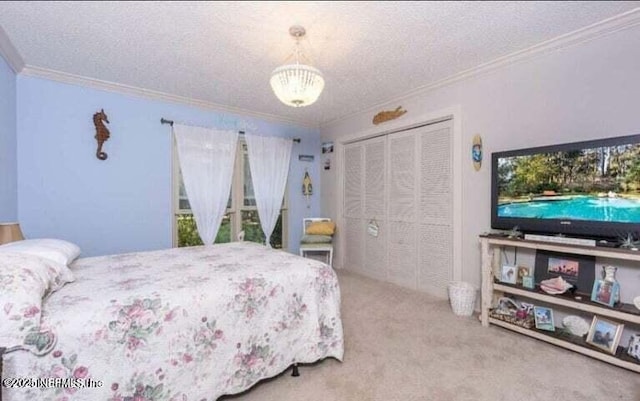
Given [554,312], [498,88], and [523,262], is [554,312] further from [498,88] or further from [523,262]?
[498,88]

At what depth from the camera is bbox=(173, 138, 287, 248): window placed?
3652mm

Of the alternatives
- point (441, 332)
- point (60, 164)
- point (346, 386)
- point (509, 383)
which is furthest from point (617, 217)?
point (60, 164)

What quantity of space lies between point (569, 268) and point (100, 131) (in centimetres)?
448

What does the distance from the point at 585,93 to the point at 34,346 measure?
140 inches

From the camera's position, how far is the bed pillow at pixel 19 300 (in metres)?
1.09

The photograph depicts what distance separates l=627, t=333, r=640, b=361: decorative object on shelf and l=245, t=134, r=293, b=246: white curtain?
12.0 ft

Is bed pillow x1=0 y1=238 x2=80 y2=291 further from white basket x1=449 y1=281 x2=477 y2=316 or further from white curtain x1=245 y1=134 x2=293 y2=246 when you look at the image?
white basket x1=449 y1=281 x2=477 y2=316

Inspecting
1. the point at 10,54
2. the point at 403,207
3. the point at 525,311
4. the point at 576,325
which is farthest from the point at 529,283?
the point at 10,54

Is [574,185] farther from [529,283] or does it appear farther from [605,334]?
[605,334]

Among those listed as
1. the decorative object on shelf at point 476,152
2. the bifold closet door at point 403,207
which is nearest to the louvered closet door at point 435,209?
the bifold closet door at point 403,207

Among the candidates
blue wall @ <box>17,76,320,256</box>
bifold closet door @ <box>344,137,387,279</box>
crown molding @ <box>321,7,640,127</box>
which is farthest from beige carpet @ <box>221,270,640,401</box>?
blue wall @ <box>17,76,320,256</box>

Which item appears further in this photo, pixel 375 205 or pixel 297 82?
pixel 375 205

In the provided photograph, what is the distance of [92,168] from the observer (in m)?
3.09

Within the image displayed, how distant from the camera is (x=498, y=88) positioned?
2688 mm
